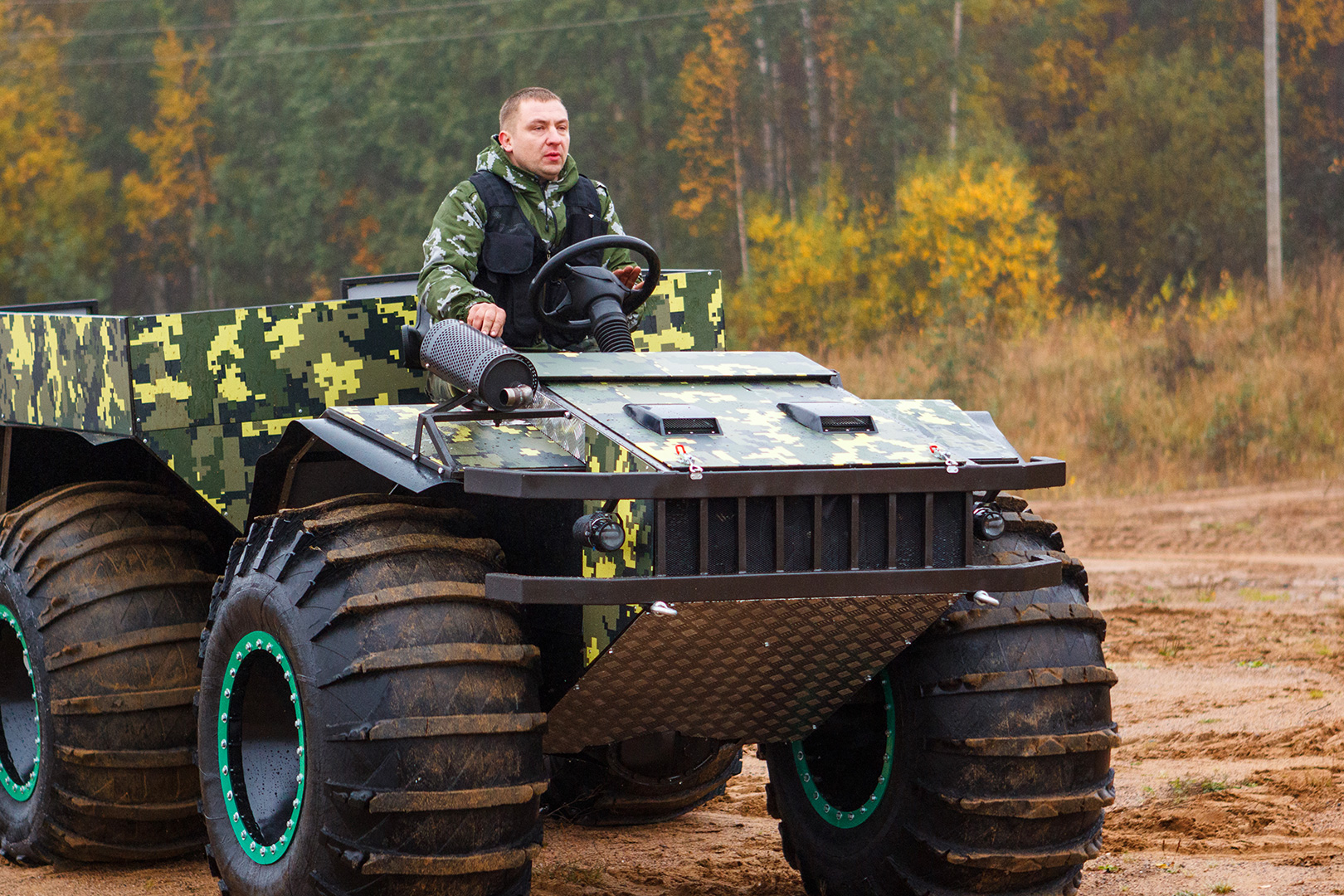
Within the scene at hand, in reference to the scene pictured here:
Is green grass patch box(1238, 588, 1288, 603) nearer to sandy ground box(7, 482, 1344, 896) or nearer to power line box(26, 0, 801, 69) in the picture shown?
sandy ground box(7, 482, 1344, 896)

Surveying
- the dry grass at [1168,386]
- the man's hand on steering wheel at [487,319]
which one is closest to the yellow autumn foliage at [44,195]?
the dry grass at [1168,386]

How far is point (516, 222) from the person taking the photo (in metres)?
5.38

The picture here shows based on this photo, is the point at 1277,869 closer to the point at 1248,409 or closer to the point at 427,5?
the point at 1248,409

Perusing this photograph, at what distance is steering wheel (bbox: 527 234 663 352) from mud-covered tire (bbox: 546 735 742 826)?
160cm

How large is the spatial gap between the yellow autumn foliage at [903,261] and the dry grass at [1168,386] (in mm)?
5811

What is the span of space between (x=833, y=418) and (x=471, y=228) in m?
1.53

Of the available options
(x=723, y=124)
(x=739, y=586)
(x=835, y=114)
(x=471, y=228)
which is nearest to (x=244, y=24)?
(x=723, y=124)

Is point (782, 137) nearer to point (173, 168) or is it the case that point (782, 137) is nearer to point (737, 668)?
point (173, 168)

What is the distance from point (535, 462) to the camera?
414 centimetres

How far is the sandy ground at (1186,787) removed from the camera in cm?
547

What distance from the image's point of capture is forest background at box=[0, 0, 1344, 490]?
24594 millimetres

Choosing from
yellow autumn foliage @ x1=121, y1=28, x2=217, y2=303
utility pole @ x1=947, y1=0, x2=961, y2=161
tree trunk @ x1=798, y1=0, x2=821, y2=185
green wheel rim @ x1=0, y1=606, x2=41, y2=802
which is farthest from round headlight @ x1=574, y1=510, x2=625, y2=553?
yellow autumn foliage @ x1=121, y1=28, x2=217, y2=303

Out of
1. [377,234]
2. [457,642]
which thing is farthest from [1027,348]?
[377,234]

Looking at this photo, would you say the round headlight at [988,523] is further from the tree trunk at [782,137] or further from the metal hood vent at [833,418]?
the tree trunk at [782,137]
